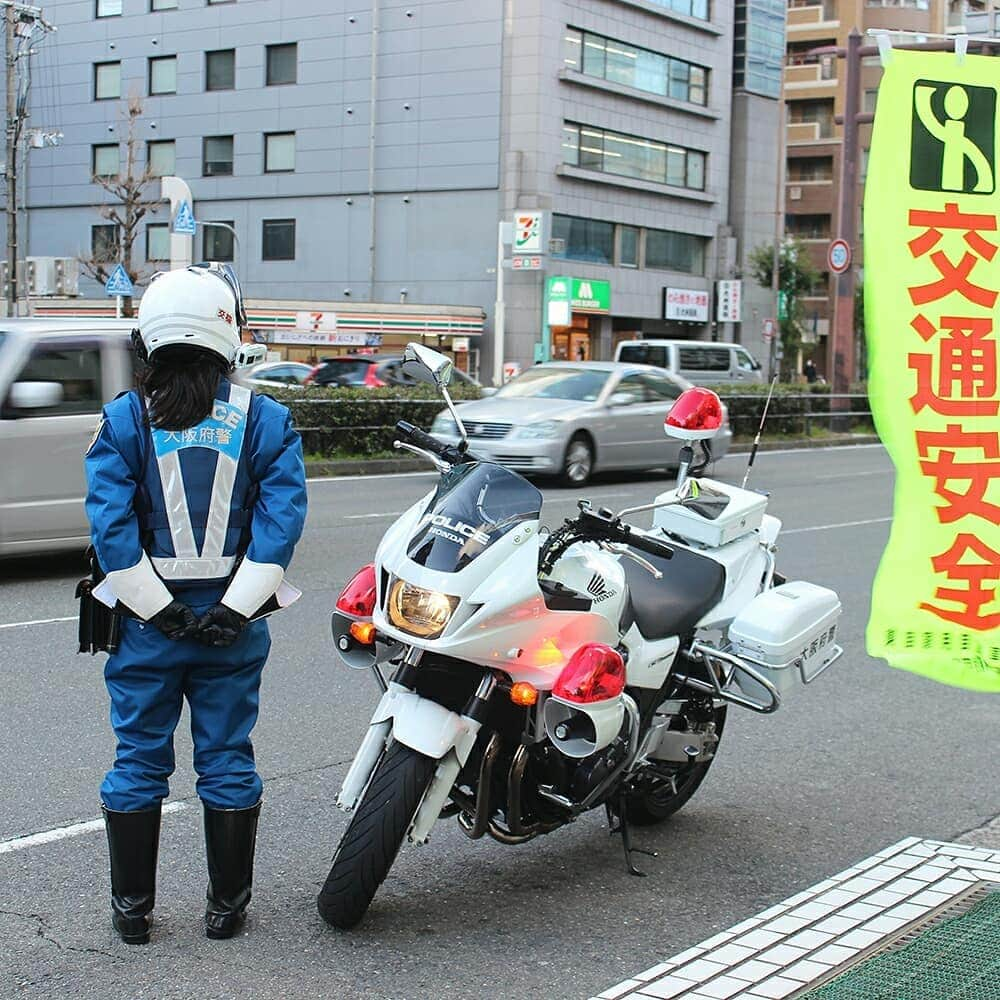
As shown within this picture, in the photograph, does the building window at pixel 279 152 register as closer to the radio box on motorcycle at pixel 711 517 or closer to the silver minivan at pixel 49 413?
the silver minivan at pixel 49 413

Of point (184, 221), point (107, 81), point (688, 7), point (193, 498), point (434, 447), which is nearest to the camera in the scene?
point (193, 498)

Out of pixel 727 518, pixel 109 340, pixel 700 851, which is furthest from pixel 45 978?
pixel 109 340

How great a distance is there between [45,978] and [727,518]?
2.61 meters

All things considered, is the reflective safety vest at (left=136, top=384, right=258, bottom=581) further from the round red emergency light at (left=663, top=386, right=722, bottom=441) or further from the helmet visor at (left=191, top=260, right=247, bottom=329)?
the round red emergency light at (left=663, top=386, right=722, bottom=441)

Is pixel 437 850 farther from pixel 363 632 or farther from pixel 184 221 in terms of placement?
pixel 184 221

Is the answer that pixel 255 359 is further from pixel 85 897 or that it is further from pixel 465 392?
pixel 465 392

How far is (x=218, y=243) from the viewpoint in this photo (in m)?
51.9

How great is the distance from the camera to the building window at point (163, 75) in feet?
175

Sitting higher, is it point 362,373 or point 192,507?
point 362,373

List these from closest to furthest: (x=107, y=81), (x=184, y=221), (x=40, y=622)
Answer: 1. (x=40, y=622)
2. (x=184, y=221)
3. (x=107, y=81)

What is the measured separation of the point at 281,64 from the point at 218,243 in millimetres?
6600

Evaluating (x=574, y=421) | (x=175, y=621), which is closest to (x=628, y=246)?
(x=574, y=421)

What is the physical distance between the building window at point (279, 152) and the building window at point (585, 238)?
31.9ft

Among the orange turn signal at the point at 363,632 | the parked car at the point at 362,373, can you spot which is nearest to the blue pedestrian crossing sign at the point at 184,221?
the parked car at the point at 362,373
